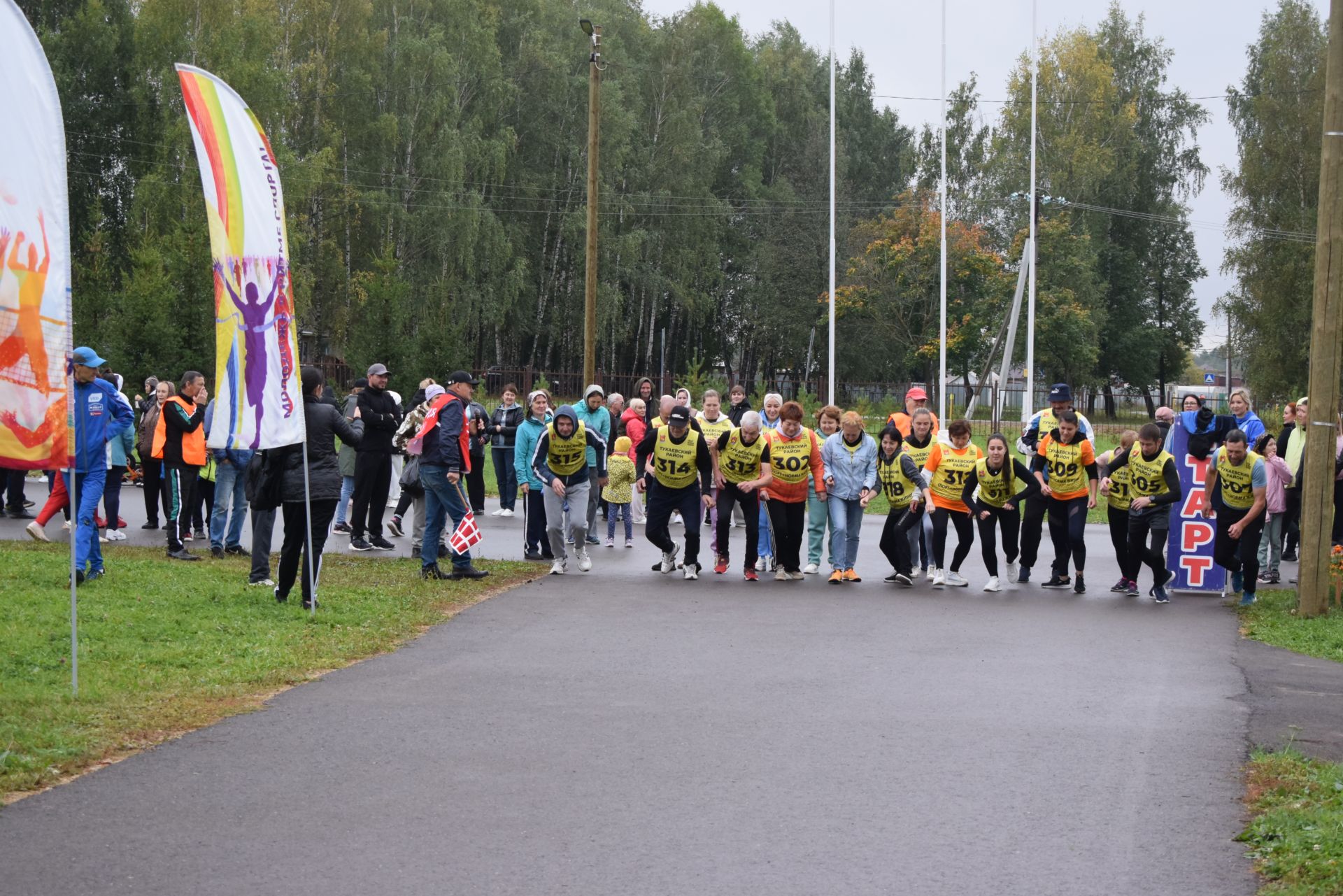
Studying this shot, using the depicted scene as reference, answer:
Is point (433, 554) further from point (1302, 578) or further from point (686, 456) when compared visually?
point (1302, 578)

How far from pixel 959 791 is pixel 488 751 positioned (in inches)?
93.8

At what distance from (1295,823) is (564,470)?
9.81 metres

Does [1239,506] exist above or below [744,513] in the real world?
above

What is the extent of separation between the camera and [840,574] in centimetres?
1523

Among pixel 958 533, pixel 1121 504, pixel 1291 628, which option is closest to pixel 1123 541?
pixel 1121 504

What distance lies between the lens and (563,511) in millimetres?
15375

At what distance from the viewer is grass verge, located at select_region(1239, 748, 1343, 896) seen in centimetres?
559

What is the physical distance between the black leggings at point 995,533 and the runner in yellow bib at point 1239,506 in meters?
1.97

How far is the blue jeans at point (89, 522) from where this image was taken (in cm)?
1252

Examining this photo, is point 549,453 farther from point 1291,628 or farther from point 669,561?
point 1291,628

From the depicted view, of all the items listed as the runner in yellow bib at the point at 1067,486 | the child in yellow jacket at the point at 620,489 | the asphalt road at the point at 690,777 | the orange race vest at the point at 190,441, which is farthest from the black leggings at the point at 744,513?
the orange race vest at the point at 190,441

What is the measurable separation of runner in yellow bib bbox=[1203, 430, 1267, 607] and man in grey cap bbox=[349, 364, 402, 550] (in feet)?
29.7

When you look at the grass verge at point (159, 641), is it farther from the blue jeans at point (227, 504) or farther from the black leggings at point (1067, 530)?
the black leggings at point (1067, 530)

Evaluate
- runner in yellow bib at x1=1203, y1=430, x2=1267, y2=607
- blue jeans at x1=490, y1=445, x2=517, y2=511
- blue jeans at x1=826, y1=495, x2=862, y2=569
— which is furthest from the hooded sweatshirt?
runner in yellow bib at x1=1203, y1=430, x2=1267, y2=607
